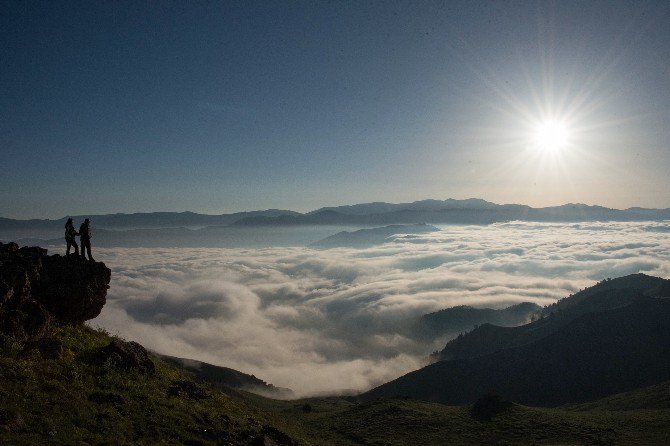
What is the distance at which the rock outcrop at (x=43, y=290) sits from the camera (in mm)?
20297

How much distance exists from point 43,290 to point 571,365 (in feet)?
525

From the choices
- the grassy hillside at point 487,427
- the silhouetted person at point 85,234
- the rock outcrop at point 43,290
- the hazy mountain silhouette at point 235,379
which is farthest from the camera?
the hazy mountain silhouette at point 235,379

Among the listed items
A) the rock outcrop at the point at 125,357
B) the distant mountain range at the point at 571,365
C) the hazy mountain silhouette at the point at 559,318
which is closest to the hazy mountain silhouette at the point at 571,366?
the distant mountain range at the point at 571,365

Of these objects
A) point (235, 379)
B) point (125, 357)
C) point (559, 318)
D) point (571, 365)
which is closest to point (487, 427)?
point (125, 357)

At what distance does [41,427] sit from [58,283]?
46.0ft

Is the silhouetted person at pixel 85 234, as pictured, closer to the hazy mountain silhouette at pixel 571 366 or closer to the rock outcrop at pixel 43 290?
the rock outcrop at pixel 43 290

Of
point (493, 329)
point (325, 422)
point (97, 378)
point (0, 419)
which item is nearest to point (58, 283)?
point (97, 378)

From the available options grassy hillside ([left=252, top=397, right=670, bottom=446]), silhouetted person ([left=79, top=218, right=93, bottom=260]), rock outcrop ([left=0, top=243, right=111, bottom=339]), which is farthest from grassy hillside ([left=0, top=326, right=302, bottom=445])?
grassy hillside ([left=252, top=397, right=670, bottom=446])

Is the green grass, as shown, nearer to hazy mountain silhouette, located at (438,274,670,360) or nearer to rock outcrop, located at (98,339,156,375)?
rock outcrop, located at (98,339,156,375)

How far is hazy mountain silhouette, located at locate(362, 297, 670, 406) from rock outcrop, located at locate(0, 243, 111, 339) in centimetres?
13858

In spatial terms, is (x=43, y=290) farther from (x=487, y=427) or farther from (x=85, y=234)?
(x=487, y=427)

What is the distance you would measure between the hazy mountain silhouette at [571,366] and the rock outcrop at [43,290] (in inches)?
5456

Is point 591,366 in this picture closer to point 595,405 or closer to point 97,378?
point 595,405

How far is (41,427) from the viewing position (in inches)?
547
